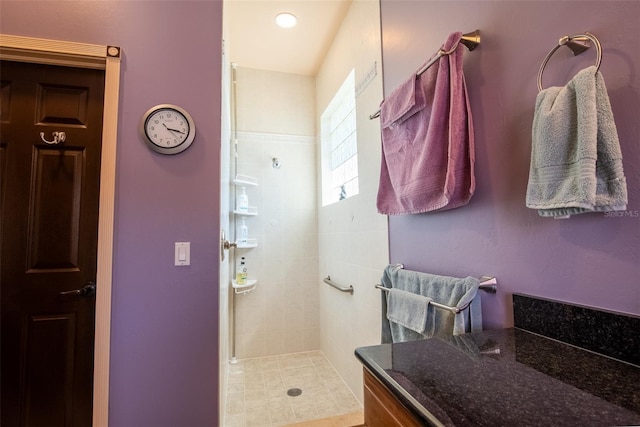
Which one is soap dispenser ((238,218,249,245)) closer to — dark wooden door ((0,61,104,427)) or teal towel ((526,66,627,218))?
dark wooden door ((0,61,104,427))

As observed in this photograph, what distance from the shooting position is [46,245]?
1.45 metres

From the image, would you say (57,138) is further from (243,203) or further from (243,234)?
(243,234)

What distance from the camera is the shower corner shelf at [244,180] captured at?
2.83 metres

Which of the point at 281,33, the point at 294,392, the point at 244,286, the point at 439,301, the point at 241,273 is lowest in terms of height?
the point at 294,392

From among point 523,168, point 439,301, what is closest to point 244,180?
point 439,301

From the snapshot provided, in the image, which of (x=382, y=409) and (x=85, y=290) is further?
(x=85, y=290)

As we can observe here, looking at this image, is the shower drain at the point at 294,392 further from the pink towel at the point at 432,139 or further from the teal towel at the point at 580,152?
the teal towel at the point at 580,152

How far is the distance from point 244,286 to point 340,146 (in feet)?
5.33

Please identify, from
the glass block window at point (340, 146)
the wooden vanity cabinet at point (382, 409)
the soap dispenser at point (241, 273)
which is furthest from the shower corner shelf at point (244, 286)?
the wooden vanity cabinet at point (382, 409)

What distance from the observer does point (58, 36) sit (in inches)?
58.4

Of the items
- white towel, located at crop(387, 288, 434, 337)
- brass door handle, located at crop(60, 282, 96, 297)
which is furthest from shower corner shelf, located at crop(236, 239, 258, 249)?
white towel, located at crop(387, 288, 434, 337)

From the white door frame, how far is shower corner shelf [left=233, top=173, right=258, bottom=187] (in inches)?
53.7

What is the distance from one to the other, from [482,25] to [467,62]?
0.12m

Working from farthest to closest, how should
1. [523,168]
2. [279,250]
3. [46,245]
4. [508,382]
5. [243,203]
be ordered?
1. [279,250]
2. [243,203]
3. [46,245]
4. [523,168]
5. [508,382]
